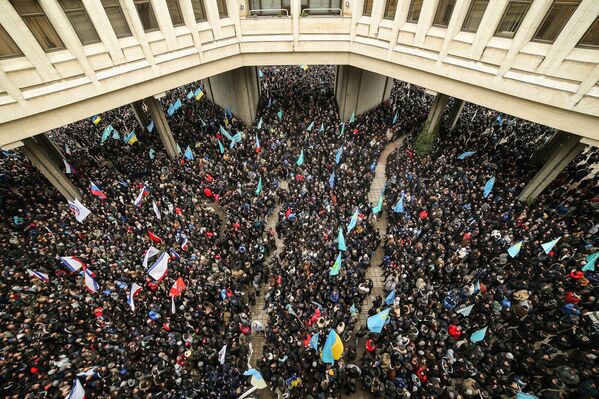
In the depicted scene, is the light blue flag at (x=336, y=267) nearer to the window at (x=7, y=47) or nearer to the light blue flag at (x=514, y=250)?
the light blue flag at (x=514, y=250)

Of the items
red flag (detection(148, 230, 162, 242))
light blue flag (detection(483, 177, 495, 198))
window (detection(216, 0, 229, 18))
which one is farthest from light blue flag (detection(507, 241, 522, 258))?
window (detection(216, 0, 229, 18))

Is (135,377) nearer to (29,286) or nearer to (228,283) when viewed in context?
(228,283)

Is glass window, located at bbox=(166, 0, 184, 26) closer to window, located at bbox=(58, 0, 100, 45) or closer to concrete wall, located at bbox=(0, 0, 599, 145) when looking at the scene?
concrete wall, located at bbox=(0, 0, 599, 145)

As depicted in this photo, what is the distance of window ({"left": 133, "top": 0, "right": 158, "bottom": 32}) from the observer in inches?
506

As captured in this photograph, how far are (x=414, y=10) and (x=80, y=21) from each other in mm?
15492

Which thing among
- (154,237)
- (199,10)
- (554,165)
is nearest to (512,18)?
(554,165)

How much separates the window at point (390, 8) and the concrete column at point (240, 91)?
386 inches

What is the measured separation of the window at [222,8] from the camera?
50.9 feet

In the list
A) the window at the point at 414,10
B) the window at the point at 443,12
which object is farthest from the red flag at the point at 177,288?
the window at the point at 414,10

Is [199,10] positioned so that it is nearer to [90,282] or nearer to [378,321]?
[90,282]

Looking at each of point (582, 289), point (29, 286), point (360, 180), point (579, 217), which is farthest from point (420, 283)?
point (29, 286)

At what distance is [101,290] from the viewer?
10.4m

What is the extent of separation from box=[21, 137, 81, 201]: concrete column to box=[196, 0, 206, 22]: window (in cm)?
1019

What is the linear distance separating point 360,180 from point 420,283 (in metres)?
6.46
